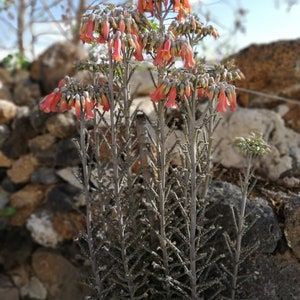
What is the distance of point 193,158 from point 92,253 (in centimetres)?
79

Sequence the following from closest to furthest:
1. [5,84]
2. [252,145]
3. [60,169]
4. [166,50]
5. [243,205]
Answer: [166,50]
[252,145]
[243,205]
[60,169]
[5,84]

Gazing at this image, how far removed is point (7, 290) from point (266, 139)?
2.38 m

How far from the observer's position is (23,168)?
3.82 meters

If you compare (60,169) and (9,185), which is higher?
(60,169)

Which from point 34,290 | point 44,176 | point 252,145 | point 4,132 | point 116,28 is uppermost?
point 116,28

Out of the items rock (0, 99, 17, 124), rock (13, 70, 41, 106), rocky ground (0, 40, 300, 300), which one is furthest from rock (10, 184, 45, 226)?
rock (13, 70, 41, 106)

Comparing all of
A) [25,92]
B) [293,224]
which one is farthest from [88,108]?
[25,92]

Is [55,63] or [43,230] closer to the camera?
[43,230]

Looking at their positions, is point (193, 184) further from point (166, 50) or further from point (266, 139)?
point (266, 139)

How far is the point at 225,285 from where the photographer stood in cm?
257

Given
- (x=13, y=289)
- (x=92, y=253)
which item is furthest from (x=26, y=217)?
(x=92, y=253)

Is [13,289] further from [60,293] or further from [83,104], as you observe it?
[83,104]

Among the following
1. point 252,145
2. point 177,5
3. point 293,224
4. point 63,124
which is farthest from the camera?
point 63,124

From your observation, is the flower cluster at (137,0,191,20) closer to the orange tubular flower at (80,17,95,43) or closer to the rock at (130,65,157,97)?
the orange tubular flower at (80,17,95,43)
